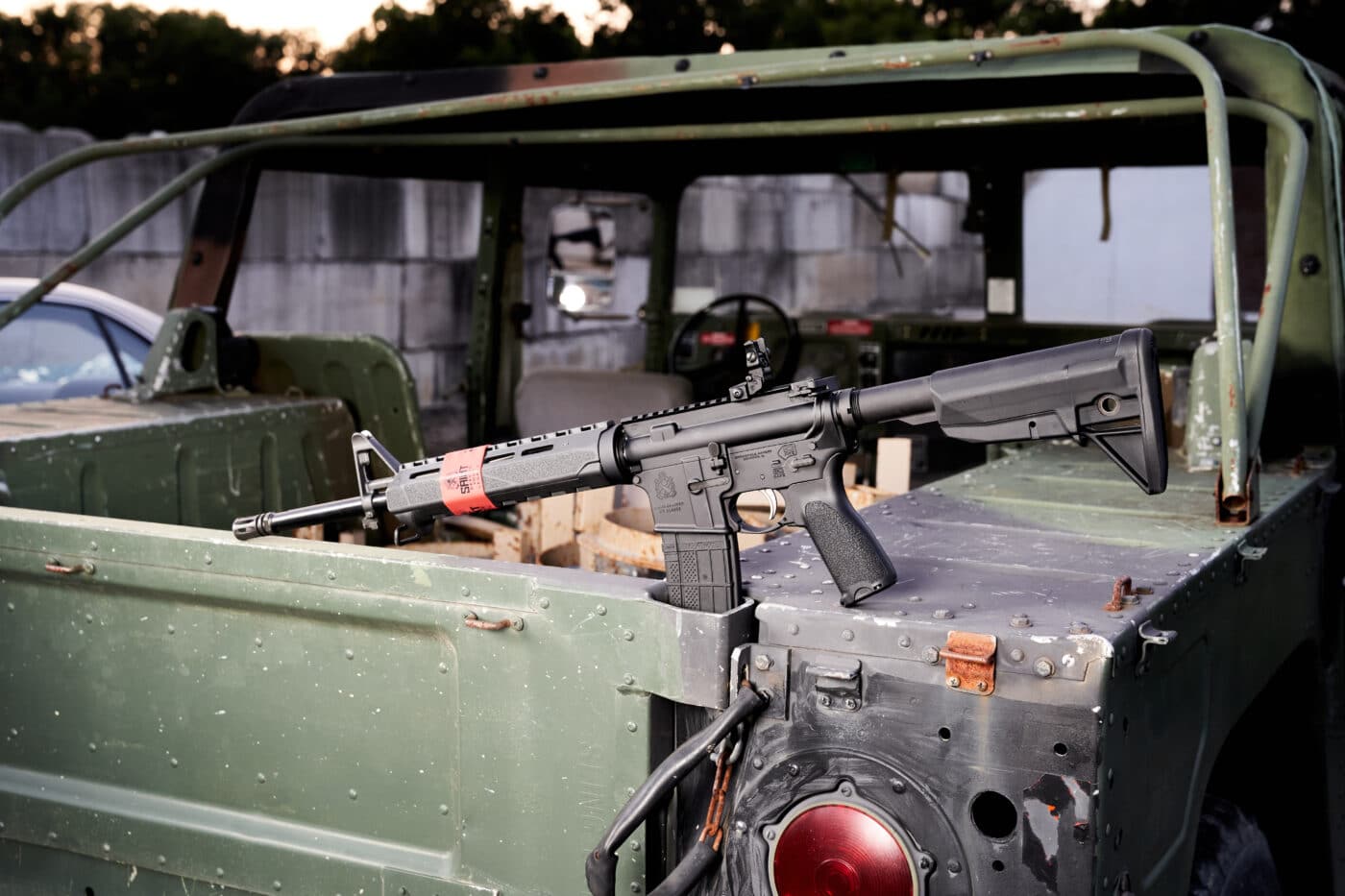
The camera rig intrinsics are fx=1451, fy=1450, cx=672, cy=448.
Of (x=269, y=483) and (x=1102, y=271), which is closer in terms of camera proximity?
(x=269, y=483)

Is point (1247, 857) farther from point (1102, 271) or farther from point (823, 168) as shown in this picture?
point (1102, 271)

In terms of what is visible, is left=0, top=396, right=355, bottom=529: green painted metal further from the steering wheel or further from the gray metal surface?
the steering wheel

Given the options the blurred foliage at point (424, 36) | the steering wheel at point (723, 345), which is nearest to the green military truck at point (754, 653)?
the steering wheel at point (723, 345)

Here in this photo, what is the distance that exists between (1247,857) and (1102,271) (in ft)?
57.5

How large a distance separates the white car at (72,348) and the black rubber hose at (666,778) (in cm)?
490

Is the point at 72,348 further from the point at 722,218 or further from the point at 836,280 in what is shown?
the point at 836,280

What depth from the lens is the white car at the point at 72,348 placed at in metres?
6.16

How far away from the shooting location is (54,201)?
7496mm

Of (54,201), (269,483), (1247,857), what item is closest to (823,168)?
(269,483)

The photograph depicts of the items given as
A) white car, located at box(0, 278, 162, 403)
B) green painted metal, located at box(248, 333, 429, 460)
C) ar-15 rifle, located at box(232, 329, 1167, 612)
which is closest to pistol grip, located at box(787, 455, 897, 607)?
ar-15 rifle, located at box(232, 329, 1167, 612)

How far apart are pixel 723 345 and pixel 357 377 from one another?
8.38 feet

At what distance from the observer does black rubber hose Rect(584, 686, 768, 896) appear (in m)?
1.78

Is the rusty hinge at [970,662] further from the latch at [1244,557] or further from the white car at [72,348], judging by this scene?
the white car at [72,348]

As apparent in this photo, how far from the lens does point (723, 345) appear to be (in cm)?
631
